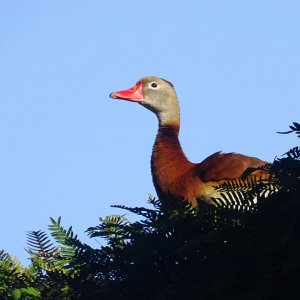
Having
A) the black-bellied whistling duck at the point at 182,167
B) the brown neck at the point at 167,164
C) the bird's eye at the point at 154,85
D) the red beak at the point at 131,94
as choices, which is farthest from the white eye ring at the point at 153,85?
the brown neck at the point at 167,164

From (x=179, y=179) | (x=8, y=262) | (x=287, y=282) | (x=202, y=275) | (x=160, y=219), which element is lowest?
(x=287, y=282)

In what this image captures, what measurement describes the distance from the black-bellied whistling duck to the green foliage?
4087 millimetres

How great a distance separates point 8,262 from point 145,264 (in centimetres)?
90

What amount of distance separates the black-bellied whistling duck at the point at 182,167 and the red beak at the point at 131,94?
338mm

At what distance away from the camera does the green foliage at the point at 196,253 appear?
2.43m

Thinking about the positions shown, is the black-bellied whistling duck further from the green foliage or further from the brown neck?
the green foliage

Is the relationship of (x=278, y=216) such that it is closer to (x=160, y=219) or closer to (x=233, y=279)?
(x=233, y=279)

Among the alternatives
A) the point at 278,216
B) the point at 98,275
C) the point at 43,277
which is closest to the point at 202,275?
the point at 278,216

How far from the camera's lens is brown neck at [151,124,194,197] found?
9.02 metres

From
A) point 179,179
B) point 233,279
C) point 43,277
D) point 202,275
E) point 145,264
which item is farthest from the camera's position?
point 179,179

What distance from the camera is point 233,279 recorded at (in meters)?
2.48

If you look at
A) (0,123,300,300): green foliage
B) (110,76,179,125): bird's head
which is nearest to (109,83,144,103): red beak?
(110,76,179,125): bird's head

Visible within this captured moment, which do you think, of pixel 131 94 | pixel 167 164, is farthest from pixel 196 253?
pixel 131 94

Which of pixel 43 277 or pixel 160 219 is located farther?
pixel 43 277
